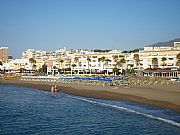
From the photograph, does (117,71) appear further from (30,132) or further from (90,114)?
(30,132)

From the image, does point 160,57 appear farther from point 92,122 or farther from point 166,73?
point 92,122

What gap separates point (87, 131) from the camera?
16.0m

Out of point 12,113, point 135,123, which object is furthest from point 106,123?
point 12,113

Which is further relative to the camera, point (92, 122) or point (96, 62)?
point (96, 62)

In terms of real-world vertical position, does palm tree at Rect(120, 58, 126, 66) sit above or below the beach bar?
above

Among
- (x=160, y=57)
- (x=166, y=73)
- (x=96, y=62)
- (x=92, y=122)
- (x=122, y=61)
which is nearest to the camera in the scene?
(x=92, y=122)

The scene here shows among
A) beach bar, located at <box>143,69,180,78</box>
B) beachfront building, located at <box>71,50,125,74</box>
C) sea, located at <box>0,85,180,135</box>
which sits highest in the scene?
beachfront building, located at <box>71,50,125,74</box>

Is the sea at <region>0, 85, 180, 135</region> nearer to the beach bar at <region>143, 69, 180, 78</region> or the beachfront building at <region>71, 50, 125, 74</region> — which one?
the beach bar at <region>143, 69, 180, 78</region>

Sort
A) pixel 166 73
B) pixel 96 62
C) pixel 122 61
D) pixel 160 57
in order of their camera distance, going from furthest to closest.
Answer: pixel 96 62, pixel 122 61, pixel 160 57, pixel 166 73

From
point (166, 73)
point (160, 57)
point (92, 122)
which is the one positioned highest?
point (160, 57)

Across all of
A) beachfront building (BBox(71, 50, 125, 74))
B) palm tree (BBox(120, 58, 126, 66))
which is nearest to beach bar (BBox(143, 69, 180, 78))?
palm tree (BBox(120, 58, 126, 66))

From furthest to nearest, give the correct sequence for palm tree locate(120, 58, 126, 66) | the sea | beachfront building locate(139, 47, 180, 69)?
palm tree locate(120, 58, 126, 66) → beachfront building locate(139, 47, 180, 69) → the sea

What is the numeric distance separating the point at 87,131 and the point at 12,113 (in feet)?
26.9

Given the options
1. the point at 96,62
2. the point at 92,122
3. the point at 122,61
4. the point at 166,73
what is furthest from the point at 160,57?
the point at 92,122
